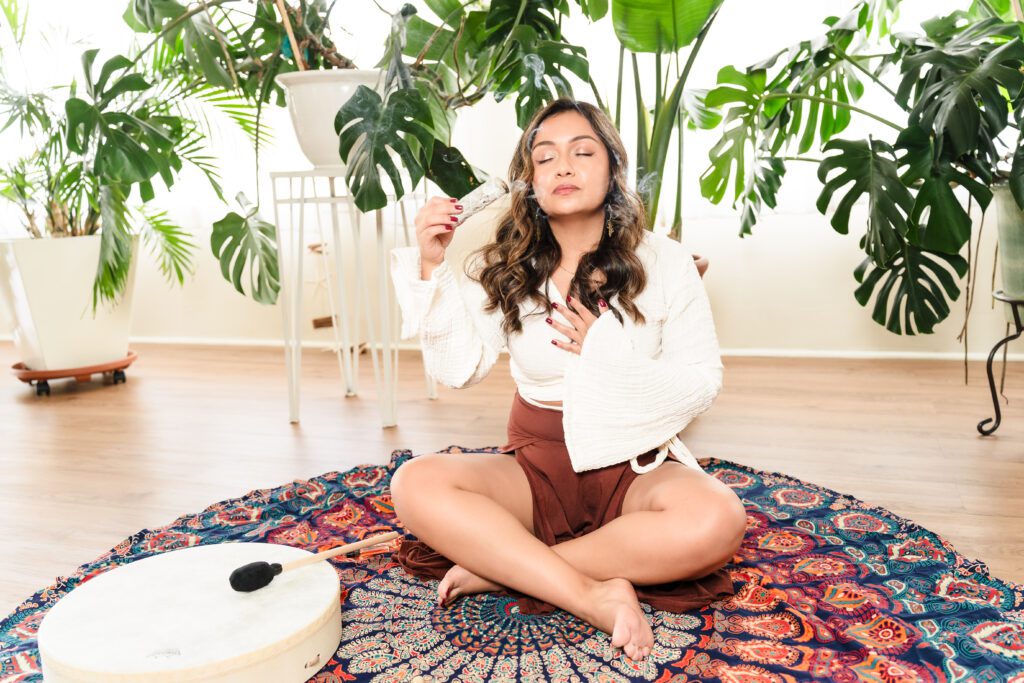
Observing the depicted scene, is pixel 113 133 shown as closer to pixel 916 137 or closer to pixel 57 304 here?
pixel 57 304

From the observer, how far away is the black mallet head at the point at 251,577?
126cm

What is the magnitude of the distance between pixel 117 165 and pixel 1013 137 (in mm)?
2726

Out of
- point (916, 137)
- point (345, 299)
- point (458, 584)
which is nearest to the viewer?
point (458, 584)

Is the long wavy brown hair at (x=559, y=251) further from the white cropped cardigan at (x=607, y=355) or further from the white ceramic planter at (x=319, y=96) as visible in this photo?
the white ceramic planter at (x=319, y=96)

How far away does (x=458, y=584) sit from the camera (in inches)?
56.8

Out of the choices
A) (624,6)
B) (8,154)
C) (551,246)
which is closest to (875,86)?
(624,6)

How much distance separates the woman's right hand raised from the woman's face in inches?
6.0

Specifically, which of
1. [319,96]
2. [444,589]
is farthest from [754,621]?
[319,96]

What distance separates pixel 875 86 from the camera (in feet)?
9.98

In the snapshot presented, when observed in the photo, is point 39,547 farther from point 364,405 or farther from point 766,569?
point 766,569

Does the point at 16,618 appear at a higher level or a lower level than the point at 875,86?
lower

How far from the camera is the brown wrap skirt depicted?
1.44m

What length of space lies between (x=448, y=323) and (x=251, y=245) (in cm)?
126

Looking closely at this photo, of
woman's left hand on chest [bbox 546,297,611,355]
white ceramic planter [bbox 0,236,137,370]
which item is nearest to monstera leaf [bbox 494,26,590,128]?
woman's left hand on chest [bbox 546,297,611,355]
